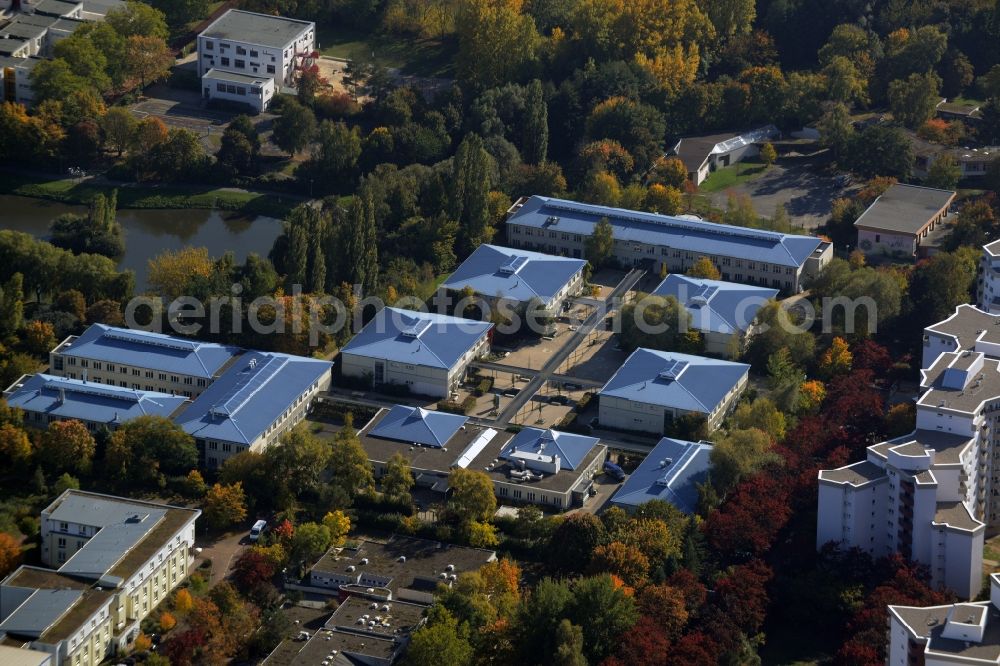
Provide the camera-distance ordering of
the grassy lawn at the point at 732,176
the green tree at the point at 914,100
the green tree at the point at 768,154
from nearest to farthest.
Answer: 1. the grassy lawn at the point at 732,176
2. the green tree at the point at 768,154
3. the green tree at the point at 914,100

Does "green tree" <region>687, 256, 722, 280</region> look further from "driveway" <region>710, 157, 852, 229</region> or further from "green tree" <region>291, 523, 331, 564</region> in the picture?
"green tree" <region>291, 523, 331, 564</region>

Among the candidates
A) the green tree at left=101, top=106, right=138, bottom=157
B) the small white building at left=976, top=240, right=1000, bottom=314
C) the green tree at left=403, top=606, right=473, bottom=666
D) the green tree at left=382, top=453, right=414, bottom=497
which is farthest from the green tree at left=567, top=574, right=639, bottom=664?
the green tree at left=101, top=106, right=138, bottom=157

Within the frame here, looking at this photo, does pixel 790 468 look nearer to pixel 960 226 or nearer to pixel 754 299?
pixel 754 299

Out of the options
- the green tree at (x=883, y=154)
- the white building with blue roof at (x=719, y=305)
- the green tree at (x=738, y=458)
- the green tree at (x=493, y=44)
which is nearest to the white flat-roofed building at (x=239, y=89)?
the green tree at (x=493, y=44)

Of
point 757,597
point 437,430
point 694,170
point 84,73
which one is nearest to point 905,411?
point 757,597

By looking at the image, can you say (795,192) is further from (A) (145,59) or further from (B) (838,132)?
(A) (145,59)

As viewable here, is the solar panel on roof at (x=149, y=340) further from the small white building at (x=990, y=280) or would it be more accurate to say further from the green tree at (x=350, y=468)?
the small white building at (x=990, y=280)
